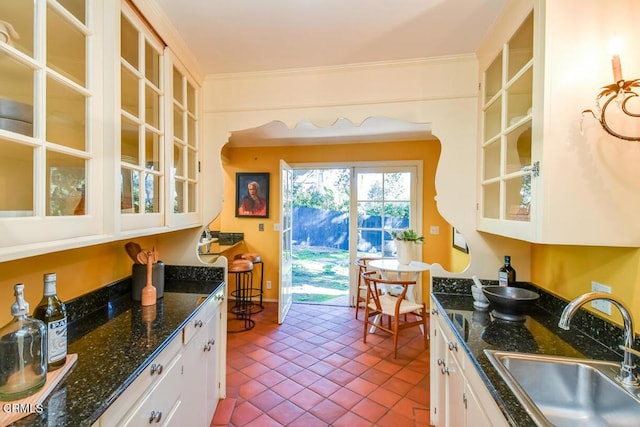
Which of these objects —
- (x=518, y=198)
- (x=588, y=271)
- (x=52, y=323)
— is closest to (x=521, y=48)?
(x=518, y=198)

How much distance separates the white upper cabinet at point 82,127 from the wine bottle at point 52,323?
141 millimetres

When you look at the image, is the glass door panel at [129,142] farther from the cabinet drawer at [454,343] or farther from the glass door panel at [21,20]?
the cabinet drawer at [454,343]

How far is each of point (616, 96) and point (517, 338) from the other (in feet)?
3.21

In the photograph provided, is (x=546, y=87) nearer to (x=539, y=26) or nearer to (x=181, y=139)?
(x=539, y=26)

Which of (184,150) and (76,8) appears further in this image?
(184,150)

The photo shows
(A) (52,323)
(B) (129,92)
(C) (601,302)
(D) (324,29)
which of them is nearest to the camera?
(A) (52,323)

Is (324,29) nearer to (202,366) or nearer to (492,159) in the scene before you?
(492,159)

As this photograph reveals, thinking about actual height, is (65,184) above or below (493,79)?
below

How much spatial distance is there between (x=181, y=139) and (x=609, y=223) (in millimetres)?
2100

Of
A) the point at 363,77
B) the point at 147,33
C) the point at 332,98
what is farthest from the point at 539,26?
the point at 147,33

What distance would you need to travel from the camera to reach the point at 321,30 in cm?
152

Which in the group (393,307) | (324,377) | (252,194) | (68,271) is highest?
(252,194)

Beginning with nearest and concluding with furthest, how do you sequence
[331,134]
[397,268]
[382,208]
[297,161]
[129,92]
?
1. [129,92]
2. [397,268]
3. [331,134]
4. [382,208]
5. [297,161]

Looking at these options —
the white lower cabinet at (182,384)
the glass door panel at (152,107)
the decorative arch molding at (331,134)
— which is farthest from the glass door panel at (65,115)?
the decorative arch molding at (331,134)
